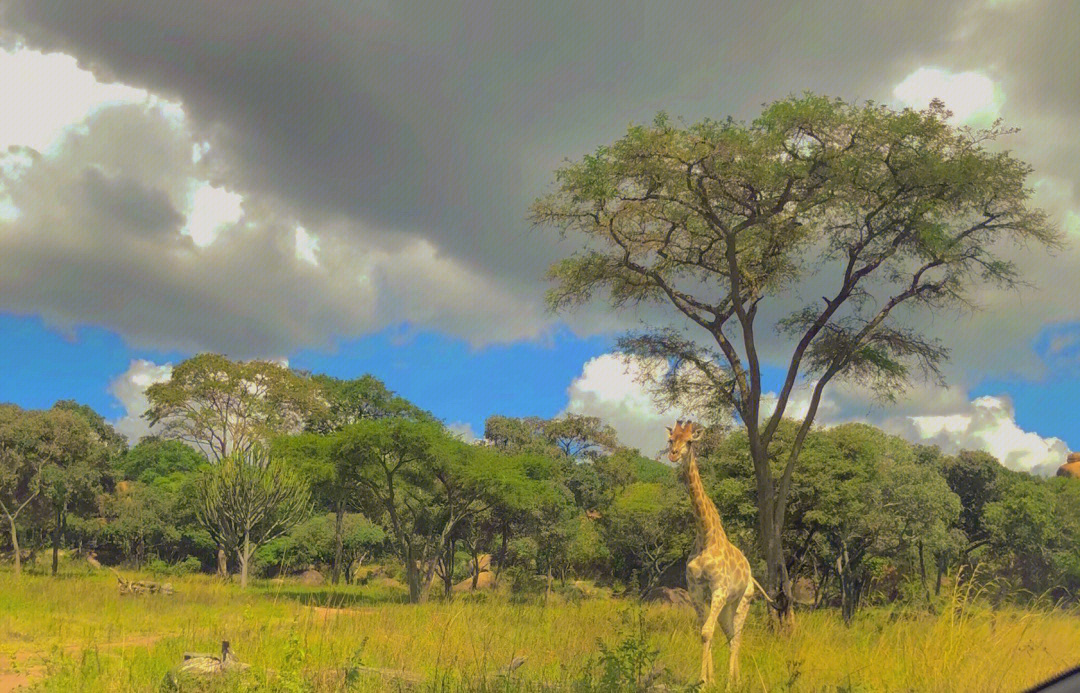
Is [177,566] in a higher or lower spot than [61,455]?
lower

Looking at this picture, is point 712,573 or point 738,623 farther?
point 738,623

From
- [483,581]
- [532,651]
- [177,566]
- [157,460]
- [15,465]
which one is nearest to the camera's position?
[532,651]

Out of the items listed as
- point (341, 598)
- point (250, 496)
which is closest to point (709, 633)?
point (341, 598)

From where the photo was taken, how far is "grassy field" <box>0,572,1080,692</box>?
6.47 metres

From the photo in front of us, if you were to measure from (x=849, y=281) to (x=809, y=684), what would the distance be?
33.5 feet

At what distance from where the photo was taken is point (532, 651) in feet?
28.4

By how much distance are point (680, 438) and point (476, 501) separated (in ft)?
60.9

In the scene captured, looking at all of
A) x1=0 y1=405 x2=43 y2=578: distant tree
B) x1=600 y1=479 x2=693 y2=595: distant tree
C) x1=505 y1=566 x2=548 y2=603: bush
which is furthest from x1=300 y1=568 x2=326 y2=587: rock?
x1=600 y1=479 x2=693 y2=595: distant tree

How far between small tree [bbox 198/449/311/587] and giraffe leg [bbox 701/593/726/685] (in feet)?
53.1

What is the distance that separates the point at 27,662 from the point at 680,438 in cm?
812

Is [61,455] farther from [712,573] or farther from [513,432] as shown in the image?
[712,573]

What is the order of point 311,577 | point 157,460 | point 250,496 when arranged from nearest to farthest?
point 250,496 < point 311,577 < point 157,460

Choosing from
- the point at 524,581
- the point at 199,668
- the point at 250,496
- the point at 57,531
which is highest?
the point at 250,496

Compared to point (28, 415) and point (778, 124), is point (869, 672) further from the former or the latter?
point (28, 415)
